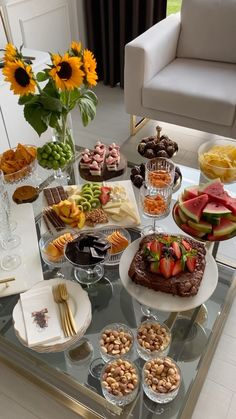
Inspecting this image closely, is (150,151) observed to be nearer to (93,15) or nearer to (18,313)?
(18,313)

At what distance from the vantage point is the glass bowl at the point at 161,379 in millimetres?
1068

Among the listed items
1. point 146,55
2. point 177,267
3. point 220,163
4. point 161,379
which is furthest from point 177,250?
point 146,55

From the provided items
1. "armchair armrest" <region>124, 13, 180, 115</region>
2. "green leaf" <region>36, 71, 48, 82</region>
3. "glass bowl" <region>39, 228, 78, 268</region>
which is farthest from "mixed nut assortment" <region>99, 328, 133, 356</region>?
"armchair armrest" <region>124, 13, 180, 115</region>

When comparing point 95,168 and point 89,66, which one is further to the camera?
point 95,168

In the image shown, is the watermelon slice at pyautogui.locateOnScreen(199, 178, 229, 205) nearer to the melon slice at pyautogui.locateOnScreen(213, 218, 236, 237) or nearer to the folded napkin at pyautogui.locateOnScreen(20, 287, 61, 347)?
the melon slice at pyautogui.locateOnScreen(213, 218, 236, 237)

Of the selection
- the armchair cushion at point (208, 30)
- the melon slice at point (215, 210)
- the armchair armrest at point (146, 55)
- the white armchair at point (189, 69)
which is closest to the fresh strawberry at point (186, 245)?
the melon slice at point (215, 210)

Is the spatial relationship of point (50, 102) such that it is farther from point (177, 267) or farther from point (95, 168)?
point (177, 267)

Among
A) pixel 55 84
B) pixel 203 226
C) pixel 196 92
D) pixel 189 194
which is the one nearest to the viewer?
pixel 203 226

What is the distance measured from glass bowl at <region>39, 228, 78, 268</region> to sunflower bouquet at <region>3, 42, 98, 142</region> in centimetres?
45

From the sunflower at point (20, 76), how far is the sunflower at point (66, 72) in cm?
9

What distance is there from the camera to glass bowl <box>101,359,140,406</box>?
1.06 m

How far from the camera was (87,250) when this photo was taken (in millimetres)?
1252

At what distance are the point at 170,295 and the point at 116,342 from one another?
22 centimetres

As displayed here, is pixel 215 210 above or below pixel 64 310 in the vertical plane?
above
